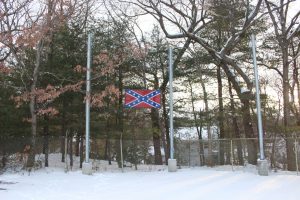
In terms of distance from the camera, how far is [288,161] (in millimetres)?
21047

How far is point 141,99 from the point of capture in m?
20.0

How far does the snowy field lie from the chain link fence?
2559 mm

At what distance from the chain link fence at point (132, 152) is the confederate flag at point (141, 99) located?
382cm

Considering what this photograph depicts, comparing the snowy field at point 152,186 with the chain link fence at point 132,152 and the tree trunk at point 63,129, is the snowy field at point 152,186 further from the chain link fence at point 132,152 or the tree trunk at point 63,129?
the tree trunk at point 63,129

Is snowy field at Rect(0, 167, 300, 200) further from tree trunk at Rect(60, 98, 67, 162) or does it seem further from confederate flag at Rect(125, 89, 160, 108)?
confederate flag at Rect(125, 89, 160, 108)

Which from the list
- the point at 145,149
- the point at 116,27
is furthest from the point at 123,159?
the point at 116,27

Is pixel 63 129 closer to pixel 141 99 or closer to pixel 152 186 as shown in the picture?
pixel 141 99

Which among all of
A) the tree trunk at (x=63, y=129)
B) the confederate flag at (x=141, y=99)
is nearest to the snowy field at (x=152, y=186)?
the tree trunk at (x=63, y=129)

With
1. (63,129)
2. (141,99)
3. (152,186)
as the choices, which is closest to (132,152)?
(141,99)

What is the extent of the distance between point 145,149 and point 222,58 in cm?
740

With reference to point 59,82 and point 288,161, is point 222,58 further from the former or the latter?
point 59,82

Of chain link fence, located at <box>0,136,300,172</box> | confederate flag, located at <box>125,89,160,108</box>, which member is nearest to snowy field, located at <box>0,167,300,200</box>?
chain link fence, located at <box>0,136,300,172</box>

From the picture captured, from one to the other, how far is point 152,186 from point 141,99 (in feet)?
20.6

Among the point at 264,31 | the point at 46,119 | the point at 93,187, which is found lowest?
the point at 93,187
